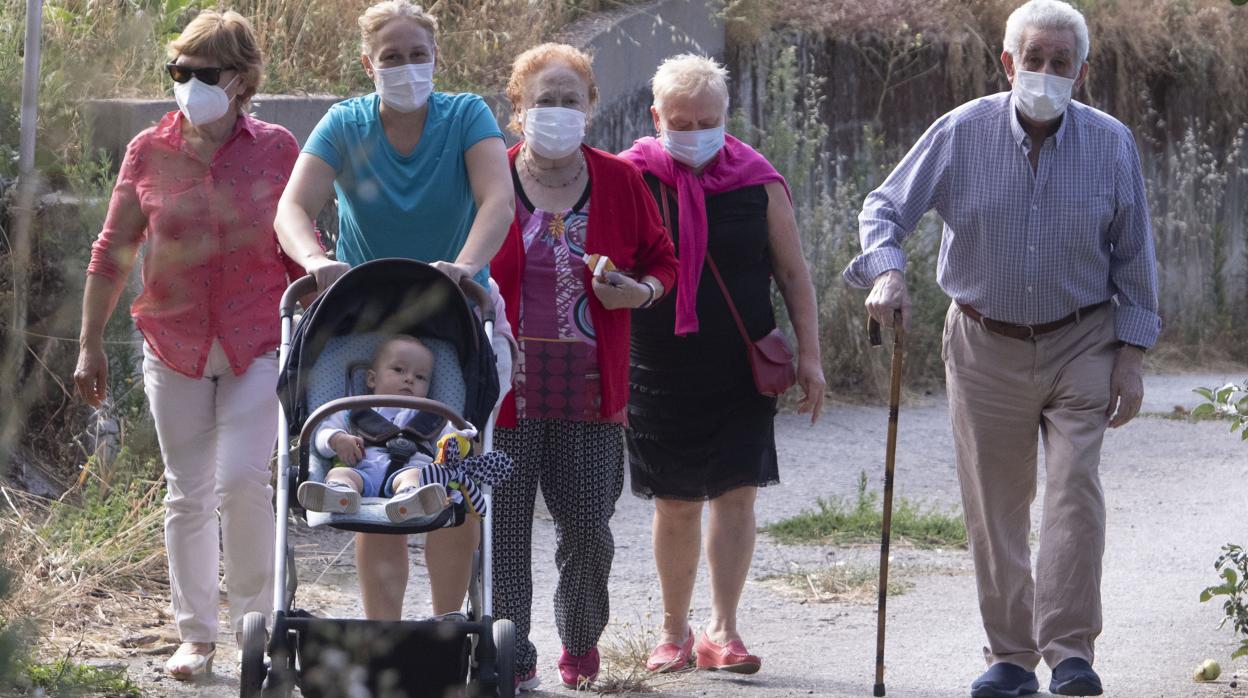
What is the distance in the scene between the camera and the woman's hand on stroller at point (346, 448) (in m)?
3.96

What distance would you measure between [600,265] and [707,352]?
74cm

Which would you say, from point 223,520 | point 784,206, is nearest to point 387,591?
point 223,520

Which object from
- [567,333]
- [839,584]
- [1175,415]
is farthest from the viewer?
[1175,415]

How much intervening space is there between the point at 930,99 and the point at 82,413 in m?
8.14

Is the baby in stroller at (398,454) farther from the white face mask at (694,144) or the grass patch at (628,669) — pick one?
the white face mask at (694,144)

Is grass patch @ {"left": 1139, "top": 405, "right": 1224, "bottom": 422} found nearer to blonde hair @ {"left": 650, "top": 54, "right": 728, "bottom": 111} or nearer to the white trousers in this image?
blonde hair @ {"left": 650, "top": 54, "right": 728, "bottom": 111}

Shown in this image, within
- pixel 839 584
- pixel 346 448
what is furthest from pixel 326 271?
pixel 839 584

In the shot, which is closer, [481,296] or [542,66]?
[481,296]

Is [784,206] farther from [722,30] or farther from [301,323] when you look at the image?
[722,30]

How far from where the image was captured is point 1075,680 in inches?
188

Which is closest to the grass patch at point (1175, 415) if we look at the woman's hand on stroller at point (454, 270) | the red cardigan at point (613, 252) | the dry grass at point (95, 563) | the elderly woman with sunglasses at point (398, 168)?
the red cardigan at point (613, 252)

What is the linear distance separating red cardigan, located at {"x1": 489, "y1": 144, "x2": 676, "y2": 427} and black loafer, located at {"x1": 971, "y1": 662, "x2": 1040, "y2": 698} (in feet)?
4.38

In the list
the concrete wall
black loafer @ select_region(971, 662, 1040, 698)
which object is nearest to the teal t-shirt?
black loafer @ select_region(971, 662, 1040, 698)

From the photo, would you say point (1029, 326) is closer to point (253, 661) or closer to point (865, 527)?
point (253, 661)
